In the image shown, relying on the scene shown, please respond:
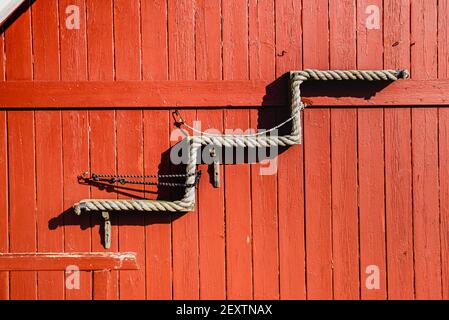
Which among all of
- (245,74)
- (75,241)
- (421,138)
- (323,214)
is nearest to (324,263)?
(323,214)

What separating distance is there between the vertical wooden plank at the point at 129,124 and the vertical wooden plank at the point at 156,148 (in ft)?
0.11

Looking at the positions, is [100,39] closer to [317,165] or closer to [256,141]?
[256,141]

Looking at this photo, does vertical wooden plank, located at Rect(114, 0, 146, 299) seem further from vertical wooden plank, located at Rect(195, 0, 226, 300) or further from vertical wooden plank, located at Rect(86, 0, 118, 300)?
vertical wooden plank, located at Rect(195, 0, 226, 300)

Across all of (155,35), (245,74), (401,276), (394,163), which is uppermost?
(155,35)

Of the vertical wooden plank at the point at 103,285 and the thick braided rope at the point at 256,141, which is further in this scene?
the vertical wooden plank at the point at 103,285

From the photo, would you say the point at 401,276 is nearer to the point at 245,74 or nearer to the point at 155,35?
the point at 245,74

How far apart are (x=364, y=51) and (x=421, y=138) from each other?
566mm

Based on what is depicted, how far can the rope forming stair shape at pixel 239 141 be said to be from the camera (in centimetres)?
226

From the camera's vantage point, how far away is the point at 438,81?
232 centimetres

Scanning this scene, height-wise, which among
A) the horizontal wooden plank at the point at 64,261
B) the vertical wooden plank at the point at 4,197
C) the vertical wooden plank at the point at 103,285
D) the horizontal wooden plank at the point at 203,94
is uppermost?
the horizontal wooden plank at the point at 203,94

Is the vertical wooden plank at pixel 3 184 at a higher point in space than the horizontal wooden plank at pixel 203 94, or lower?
lower

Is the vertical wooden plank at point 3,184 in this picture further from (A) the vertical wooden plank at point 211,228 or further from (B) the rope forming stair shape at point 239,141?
(A) the vertical wooden plank at point 211,228

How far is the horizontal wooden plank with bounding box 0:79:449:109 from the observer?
7.61 ft

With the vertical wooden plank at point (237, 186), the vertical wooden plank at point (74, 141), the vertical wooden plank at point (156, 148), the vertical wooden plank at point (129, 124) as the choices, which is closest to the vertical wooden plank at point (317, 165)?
the vertical wooden plank at point (237, 186)
